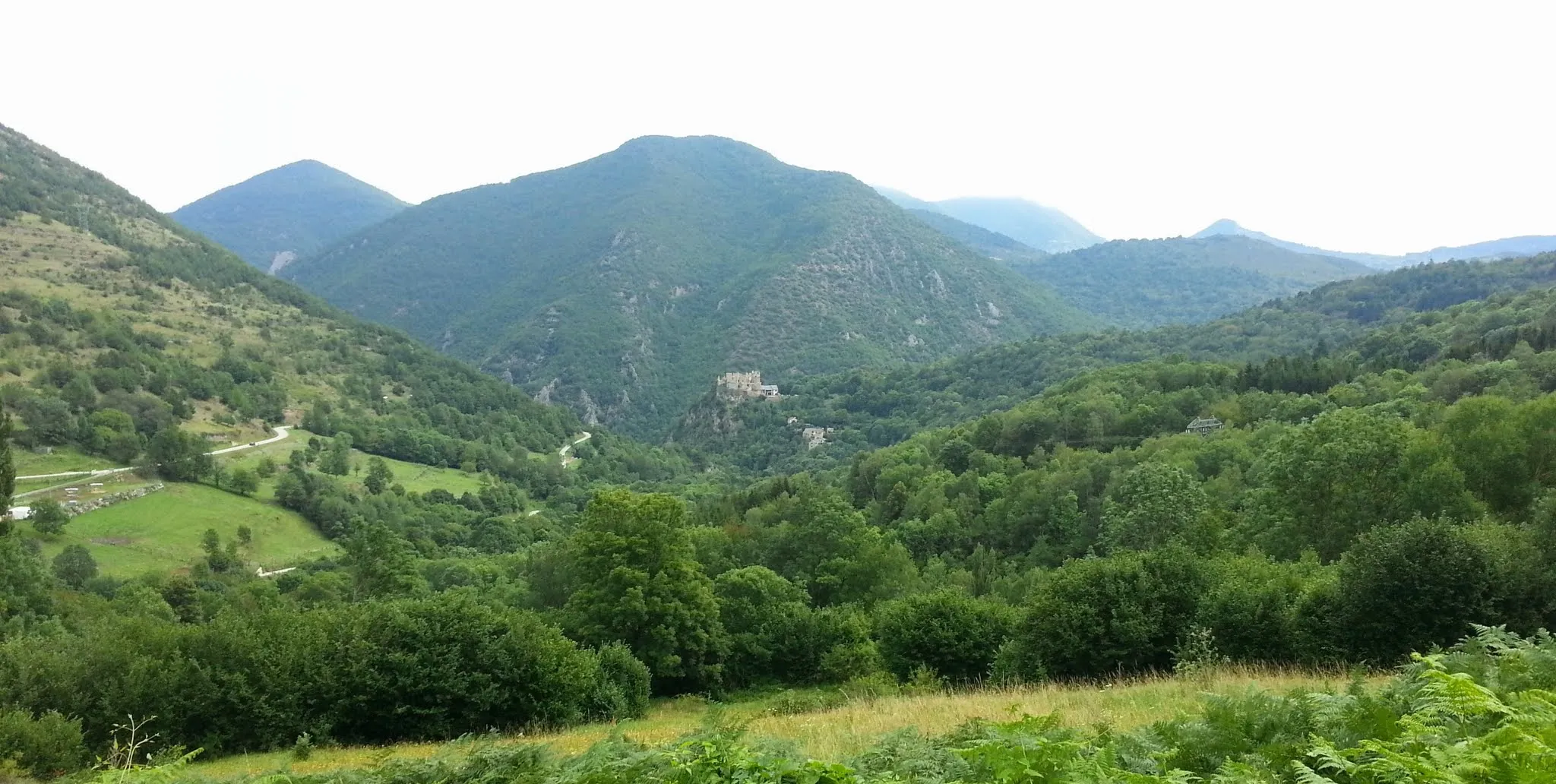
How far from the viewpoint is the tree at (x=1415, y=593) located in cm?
1642

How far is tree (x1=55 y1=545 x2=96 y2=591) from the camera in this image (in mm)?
59391

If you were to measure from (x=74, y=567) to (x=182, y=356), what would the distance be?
66.0 metres

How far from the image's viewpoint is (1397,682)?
8570 mm

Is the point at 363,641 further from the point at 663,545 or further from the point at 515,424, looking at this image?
the point at 515,424

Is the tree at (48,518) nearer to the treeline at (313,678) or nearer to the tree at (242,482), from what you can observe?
the tree at (242,482)

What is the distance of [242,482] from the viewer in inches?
3374

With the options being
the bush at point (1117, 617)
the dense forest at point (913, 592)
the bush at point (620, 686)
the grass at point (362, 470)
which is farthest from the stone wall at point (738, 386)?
the bush at point (1117, 617)

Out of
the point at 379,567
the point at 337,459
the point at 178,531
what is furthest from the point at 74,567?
the point at 337,459

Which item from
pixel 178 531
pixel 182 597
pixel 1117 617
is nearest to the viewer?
pixel 1117 617

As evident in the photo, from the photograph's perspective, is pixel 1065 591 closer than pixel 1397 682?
No

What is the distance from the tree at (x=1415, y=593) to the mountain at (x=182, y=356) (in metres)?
108

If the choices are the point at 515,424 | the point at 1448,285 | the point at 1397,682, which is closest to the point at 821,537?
the point at 1397,682

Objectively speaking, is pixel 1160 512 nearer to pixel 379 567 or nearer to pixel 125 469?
pixel 379 567

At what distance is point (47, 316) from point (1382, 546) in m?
146
